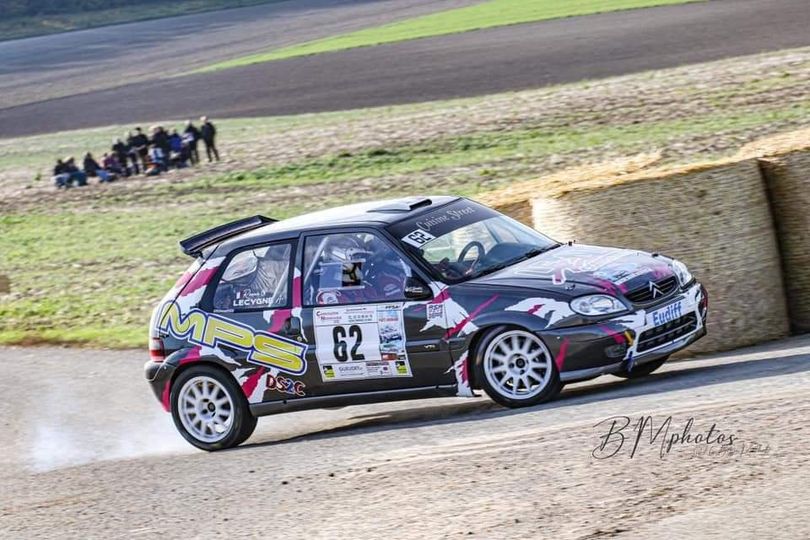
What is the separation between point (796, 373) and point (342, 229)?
343 centimetres

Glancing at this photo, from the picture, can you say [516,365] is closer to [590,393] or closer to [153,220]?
[590,393]

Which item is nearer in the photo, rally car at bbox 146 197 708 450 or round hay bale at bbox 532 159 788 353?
rally car at bbox 146 197 708 450

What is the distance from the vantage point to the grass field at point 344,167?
63.6ft

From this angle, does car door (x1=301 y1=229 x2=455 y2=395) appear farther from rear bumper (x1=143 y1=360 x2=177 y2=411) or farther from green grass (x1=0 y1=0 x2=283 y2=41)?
green grass (x1=0 y1=0 x2=283 y2=41)

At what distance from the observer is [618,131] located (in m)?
23.4

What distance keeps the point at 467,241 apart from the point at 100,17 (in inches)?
2964

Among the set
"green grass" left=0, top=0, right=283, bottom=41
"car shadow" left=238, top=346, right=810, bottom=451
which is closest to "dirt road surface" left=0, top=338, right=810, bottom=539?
"car shadow" left=238, top=346, right=810, bottom=451

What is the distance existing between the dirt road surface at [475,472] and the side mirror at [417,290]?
886 millimetres

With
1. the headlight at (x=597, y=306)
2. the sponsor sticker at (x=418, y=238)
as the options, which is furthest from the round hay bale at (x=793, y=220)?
the sponsor sticker at (x=418, y=238)

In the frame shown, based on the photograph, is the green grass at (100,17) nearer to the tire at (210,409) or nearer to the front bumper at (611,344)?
the tire at (210,409)

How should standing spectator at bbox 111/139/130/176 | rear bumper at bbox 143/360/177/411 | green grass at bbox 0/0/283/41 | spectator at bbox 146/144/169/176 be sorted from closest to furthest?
1. rear bumper at bbox 143/360/177/411
2. spectator at bbox 146/144/169/176
3. standing spectator at bbox 111/139/130/176
4. green grass at bbox 0/0/283/41

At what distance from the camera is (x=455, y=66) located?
3912cm

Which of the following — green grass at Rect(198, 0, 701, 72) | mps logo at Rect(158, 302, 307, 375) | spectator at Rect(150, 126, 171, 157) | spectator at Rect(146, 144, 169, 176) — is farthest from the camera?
green grass at Rect(198, 0, 701, 72)

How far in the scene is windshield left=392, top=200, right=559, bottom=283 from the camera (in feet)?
32.6
